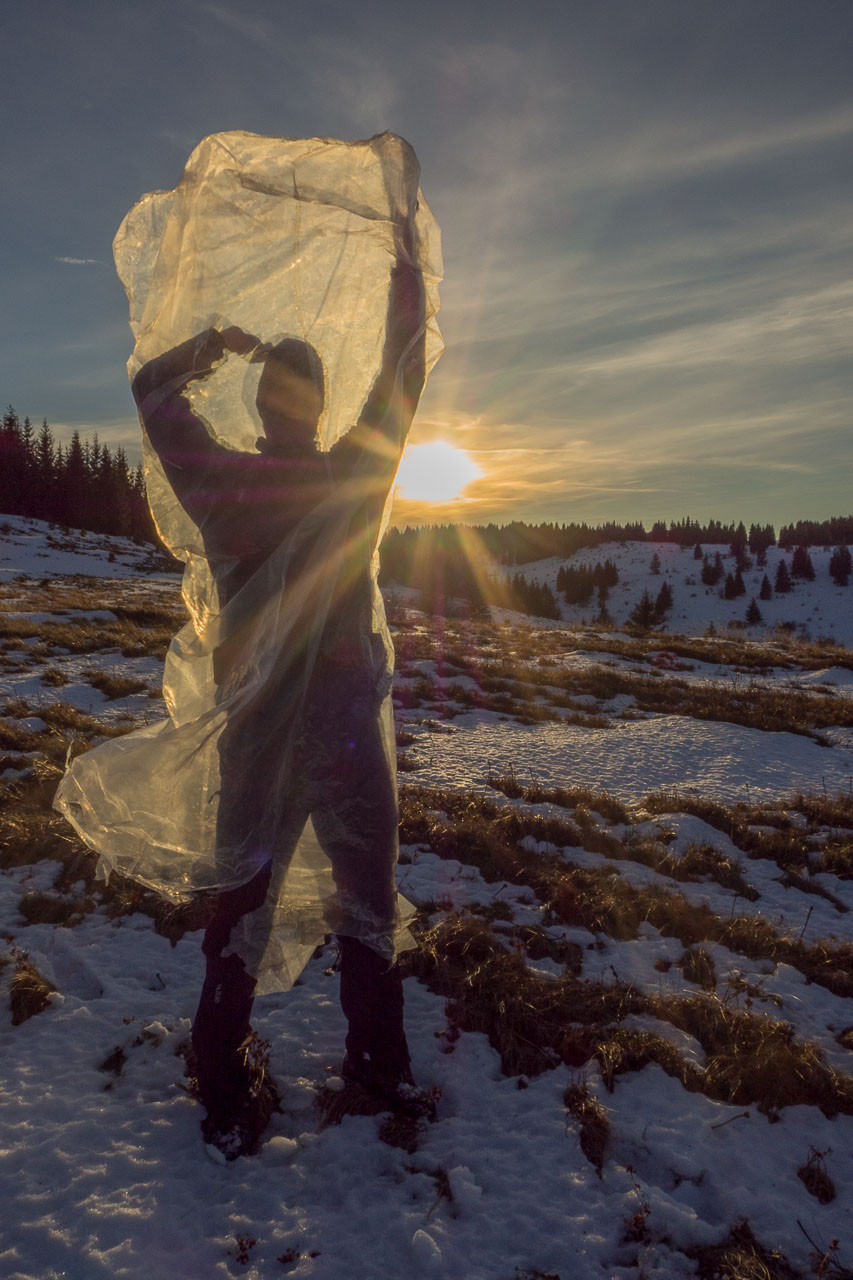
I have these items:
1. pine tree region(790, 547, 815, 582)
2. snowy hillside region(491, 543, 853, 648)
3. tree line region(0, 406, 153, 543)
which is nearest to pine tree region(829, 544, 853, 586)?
snowy hillside region(491, 543, 853, 648)

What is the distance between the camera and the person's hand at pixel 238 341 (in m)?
2.38

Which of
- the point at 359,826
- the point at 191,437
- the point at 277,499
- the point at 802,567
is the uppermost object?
the point at 802,567

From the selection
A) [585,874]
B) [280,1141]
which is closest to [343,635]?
[280,1141]

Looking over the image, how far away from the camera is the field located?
2232 millimetres

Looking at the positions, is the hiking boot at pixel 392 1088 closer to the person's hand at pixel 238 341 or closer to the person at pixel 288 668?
the person at pixel 288 668

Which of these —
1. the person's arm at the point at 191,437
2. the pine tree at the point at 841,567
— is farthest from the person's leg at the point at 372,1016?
the pine tree at the point at 841,567

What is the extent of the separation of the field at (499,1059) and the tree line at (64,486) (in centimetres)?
6308

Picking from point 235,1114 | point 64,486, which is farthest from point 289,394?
point 64,486

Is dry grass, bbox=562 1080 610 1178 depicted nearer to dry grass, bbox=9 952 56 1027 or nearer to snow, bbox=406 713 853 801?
dry grass, bbox=9 952 56 1027

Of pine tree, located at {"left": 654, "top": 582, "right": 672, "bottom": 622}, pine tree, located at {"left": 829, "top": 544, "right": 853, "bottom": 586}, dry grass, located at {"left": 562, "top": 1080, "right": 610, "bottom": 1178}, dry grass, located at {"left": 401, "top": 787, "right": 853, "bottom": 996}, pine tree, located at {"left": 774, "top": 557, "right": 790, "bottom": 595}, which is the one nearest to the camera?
dry grass, located at {"left": 562, "top": 1080, "right": 610, "bottom": 1178}

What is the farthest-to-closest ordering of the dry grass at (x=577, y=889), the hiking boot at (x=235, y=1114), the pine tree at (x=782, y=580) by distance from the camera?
1. the pine tree at (x=782, y=580)
2. the dry grass at (x=577, y=889)
3. the hiking boot at (x=235, y=1114)

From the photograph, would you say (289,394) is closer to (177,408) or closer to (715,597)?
(177,408)

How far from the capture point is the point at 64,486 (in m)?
63.8

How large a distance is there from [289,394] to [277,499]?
391 millimetres
